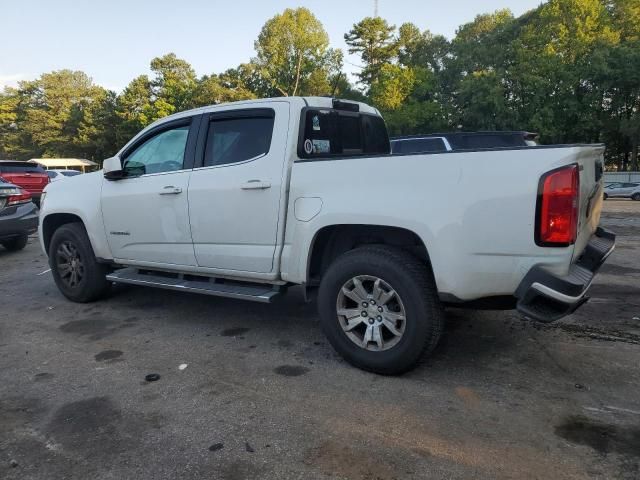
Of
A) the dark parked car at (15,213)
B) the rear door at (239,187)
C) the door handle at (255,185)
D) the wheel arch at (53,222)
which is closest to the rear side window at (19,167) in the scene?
the dark parked car at (15,213)

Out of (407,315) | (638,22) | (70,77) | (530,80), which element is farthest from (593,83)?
(70,77)

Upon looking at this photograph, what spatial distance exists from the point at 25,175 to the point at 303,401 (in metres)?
13.9

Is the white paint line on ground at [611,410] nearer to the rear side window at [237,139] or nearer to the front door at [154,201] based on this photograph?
the rear side window at [237,139]

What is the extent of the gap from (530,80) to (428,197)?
3695 cm

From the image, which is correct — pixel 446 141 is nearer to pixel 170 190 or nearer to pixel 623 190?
pixel 170 190

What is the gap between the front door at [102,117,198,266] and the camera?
4.31m

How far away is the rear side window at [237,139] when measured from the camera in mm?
3930

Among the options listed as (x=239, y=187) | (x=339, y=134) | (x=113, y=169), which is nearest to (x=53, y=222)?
(x=113, y=169)

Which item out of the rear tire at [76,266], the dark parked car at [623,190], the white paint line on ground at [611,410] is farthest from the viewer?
the dark parked car at [623,190]

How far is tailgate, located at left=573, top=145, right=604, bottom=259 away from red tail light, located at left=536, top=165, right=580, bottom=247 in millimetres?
155

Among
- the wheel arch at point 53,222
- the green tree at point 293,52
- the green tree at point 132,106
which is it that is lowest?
the wheel arch at point 53,222

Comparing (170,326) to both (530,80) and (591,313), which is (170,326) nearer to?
(591,313)

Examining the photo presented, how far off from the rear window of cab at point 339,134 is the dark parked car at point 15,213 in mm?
6334

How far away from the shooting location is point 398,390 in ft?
10.3
